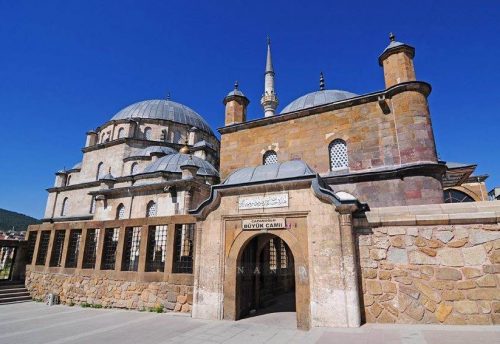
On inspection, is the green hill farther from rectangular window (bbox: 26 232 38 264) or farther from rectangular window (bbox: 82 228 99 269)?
rectangular window (bbox: 82 228 99 269)

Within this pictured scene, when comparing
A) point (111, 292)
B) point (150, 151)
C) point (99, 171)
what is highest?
point (150, 151)

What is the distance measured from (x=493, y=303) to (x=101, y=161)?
29.1 metres

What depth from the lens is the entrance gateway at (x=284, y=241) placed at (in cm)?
561

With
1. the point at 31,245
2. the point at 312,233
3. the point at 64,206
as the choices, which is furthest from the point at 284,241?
the point at 64,206

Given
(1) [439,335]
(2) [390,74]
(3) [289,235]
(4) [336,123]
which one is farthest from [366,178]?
(1) [439,335]

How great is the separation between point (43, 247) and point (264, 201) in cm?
1115

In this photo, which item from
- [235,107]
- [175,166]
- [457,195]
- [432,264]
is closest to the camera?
[432,264]

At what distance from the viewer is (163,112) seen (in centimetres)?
2992

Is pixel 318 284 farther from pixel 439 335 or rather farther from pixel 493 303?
pixel 493 303

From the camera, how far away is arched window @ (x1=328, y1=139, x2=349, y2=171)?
10.7 meters

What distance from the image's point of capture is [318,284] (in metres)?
5.72

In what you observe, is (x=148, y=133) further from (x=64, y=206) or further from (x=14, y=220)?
(x=14, y=220)

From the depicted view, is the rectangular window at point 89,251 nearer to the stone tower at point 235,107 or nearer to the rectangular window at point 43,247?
the rectangular window at point 43,247

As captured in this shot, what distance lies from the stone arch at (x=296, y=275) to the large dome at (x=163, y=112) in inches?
980
